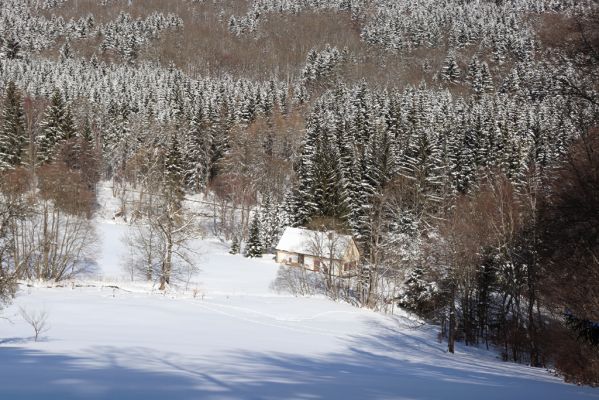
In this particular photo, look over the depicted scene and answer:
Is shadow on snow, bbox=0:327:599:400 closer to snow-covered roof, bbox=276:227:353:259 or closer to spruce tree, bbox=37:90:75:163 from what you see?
snow-covered roof, bbox=276:227:353:259

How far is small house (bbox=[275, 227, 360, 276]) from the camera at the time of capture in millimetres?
40031

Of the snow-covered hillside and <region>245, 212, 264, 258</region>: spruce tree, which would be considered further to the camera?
<region>245, 212, 264, 258</region>: spruce tree

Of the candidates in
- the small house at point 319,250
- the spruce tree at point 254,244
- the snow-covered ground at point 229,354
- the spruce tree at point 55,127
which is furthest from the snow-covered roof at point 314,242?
the spruce tree at point 55,127

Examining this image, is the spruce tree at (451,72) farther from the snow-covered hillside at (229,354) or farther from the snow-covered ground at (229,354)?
the snow-covered ground at (229,354)

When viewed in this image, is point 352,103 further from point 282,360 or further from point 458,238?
point 282,360

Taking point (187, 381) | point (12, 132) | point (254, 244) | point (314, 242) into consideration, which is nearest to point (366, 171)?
point (314, 242)

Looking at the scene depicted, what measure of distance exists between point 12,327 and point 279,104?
84088mm

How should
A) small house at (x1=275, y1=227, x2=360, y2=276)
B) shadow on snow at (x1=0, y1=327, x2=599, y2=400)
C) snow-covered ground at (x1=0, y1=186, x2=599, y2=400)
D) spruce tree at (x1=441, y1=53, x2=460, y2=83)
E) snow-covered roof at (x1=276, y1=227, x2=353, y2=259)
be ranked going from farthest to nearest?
spruce tree at (x1=441, y1=53, x2=460, y2=83) < snow-covered roof at (x1=276, y1=227, x2=353, y2=259) < small house at (x1=275, y1=227, x2=360, y2=276) < snow-covered ground at (x1=0, y1=186, x2=599, y2=400) < shadow on snow at (x1=0, y1=327, x2=599, y2=400)

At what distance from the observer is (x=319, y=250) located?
4016 centimetres

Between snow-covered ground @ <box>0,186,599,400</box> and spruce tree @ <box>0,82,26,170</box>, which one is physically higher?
spruce tree @ <box>0,82,26,170</box>

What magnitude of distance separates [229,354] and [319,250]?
94.9 feet

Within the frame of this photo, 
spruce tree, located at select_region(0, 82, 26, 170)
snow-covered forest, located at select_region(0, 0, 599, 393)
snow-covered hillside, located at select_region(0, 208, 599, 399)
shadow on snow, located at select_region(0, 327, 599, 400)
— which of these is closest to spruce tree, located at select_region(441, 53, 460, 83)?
snow-covered forest, located at select_region(0, 0, 599, 393)

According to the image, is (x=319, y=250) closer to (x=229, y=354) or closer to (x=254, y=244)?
(x=254, y=244)

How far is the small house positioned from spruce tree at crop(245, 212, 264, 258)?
2.43 m
